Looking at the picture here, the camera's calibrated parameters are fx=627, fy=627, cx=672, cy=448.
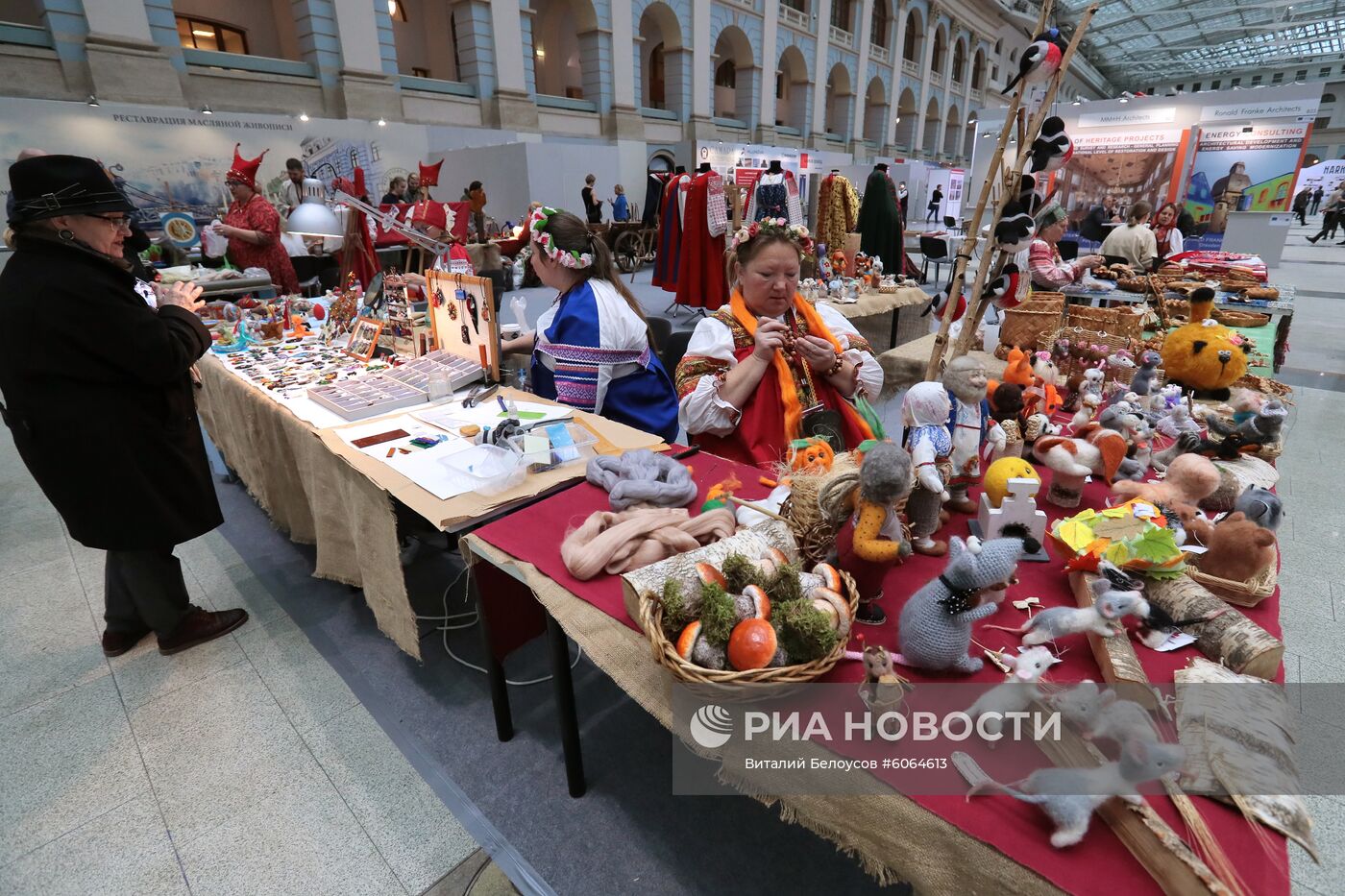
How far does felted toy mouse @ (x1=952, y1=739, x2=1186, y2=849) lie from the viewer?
0.72 meters

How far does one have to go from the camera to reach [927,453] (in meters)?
1.19

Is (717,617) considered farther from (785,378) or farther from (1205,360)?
(1205,360)

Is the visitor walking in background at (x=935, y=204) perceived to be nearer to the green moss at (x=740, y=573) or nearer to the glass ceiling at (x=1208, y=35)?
the glass ceiling at (x=1208, y=35)

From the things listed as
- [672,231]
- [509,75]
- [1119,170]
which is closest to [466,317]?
[672,231]

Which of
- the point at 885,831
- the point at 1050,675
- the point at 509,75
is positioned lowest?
the point at 885,831

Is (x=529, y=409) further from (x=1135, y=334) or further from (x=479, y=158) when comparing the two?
(x=479, y=158)

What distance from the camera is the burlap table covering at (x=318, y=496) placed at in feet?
6.47

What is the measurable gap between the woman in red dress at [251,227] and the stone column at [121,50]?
5691 mm

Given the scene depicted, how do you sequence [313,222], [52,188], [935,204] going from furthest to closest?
[935,204]
[313,222]
[52,188]

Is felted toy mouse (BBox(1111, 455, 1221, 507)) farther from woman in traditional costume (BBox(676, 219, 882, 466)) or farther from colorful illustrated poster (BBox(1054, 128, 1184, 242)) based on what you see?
colorful illustrated poster (BBox(1054, 128, 1184, 242))

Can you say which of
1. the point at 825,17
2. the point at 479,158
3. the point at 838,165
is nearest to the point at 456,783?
the point at 479,158

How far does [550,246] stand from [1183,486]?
79.8 inches

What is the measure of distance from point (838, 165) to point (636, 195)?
4.86 meters

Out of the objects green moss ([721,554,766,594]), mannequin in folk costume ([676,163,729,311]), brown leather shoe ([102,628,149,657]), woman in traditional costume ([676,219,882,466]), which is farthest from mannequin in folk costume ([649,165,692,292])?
green moss ([721,554,766,594])
